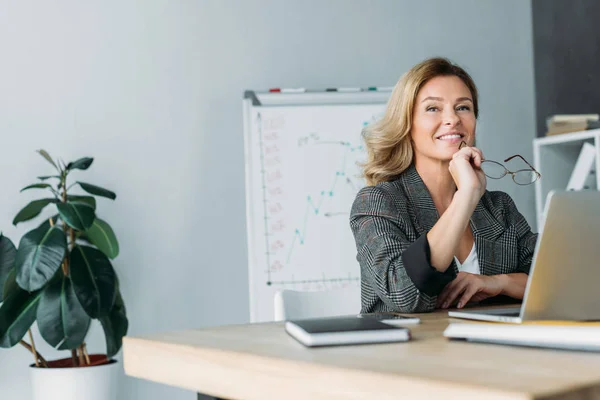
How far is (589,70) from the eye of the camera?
4133 millimetres

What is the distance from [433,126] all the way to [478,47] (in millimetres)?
2391

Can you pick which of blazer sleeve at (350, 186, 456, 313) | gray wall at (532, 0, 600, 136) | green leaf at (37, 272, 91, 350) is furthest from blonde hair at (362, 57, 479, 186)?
gray wall at (532, 0, 600, 136)

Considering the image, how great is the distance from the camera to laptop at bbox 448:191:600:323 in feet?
3.38

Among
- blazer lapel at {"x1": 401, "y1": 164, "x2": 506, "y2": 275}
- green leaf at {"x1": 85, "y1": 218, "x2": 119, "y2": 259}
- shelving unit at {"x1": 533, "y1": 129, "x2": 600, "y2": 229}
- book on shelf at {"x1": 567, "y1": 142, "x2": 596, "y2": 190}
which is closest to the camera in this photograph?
blazer lapel at {"x1": 401, "y1": 164, "x2": 506, "y2": 275}

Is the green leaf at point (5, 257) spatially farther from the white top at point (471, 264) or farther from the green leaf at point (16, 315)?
the white top at point (471, 264)

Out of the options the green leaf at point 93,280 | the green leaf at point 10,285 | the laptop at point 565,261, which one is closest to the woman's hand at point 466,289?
the laptop at point 565,261

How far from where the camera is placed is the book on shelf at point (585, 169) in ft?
12.3

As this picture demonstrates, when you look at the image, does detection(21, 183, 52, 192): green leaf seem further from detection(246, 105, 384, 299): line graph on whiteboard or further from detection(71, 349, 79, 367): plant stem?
detection(246, 105, 384, 299): line graph on whiteboard

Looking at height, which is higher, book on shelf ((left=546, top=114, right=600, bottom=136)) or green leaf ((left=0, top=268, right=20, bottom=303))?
book on shelf ((left=546, top=114, right=600, bottom=136))

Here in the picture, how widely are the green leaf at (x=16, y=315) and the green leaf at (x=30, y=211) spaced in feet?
0.97

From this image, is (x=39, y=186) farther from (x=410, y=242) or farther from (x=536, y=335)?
(x=536, y=335)

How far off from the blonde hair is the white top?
29 cm

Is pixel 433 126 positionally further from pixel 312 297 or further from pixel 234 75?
pixel 234 75

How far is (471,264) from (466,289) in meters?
0.26
